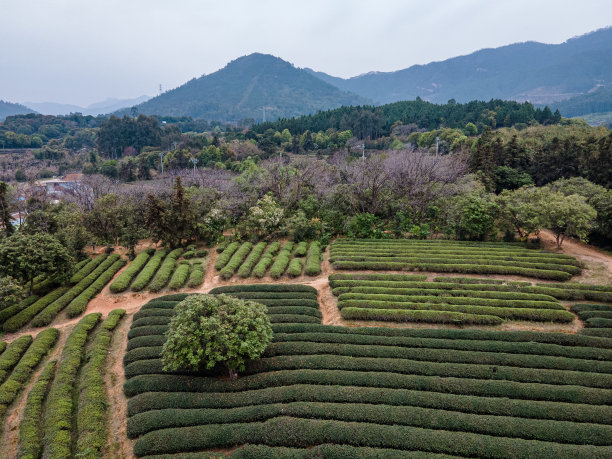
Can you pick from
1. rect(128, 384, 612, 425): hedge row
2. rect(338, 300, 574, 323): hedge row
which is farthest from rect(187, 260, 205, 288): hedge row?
rect(338, 300, 574, 323): hedge row

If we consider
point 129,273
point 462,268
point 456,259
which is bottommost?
point 129,273

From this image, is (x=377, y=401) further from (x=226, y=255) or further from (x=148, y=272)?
(x=148, y=272)

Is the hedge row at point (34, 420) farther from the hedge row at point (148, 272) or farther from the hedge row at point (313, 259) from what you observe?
the hedge row at point (313, 259)

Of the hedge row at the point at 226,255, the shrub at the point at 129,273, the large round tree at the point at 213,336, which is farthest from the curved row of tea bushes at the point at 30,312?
the large round tree at the point at 213,336

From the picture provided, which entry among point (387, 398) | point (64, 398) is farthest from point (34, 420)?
point (387, 398)

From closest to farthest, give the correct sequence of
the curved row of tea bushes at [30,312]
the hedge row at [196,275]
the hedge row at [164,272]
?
the curved row of tea bushes at [30,312]
the hedge row at [164,272]
the hedge row at [196,275]

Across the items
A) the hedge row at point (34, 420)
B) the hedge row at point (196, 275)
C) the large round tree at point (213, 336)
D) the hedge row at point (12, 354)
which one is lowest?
the hedge row at point (34, 420)

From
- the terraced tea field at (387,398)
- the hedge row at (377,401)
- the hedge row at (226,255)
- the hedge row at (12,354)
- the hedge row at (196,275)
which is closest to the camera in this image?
the terraced tea field at (387,398)
